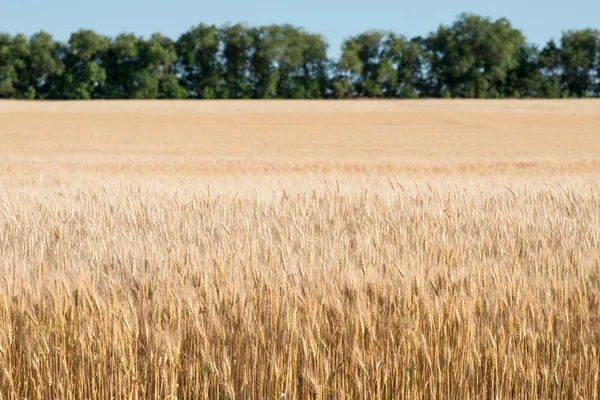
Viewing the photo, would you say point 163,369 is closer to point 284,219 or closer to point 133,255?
point 133,255

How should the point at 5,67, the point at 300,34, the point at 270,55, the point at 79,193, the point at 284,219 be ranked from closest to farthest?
the point at 284,219 < the point at 79,193 < the point at 5,67 < the point at 270,55 < the point at 300,34

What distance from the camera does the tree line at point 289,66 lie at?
55.7 metres

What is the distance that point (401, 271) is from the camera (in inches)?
103

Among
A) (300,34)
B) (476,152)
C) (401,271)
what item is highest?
(300,34)

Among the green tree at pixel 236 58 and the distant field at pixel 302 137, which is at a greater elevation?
the green tree at pixel 236 58

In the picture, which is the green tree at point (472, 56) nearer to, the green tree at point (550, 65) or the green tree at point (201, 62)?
the green tree at point (550, 65)

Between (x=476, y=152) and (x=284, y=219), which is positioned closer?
(x=284, y=219)

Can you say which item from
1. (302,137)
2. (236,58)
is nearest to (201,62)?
(236,58)

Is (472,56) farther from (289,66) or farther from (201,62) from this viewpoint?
(201,62)

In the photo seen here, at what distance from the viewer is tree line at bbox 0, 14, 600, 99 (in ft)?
183

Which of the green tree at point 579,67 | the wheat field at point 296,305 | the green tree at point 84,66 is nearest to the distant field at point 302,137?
the wheat field at point 296,305

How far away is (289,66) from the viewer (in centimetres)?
5859

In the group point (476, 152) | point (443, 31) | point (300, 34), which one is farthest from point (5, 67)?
point (476, 152)

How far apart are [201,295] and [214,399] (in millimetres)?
411
